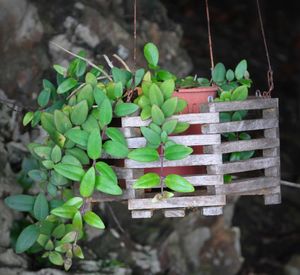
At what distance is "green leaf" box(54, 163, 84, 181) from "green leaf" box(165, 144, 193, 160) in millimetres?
201

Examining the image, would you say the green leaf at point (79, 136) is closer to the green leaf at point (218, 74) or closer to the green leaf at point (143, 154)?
the green leaf at point (143, 154)

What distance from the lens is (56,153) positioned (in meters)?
1.37

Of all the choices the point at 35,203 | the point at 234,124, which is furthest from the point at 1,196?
the point at 234,124

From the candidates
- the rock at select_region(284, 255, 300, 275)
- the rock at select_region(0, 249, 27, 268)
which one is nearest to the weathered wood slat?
the rock at select_region(0, 249, 27, 268)

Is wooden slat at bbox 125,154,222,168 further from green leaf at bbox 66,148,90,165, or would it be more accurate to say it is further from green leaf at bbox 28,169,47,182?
green leaf at bbox 28,169,47,182

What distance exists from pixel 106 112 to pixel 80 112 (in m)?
0.07

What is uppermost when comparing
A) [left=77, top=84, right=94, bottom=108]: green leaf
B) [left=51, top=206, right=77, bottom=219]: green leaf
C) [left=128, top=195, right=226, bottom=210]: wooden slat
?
[left=77, top=84, right=94, bottom=108]: green leaf

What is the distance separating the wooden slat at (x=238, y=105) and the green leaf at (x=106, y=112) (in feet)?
0.66

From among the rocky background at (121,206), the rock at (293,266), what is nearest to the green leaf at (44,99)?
the rocky background at (121,206)

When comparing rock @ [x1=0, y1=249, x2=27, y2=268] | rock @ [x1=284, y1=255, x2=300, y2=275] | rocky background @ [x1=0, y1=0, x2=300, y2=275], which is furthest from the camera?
rock @ [x1=284, y1=255, x2=300, y2=275]

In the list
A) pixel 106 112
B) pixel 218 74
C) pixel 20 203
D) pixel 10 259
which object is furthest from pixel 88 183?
pixel 10 259

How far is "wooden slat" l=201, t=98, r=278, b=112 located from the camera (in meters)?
1.25

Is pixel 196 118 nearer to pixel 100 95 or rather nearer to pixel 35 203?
pixel 100 95

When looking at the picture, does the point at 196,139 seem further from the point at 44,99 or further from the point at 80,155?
the point at 44,99
